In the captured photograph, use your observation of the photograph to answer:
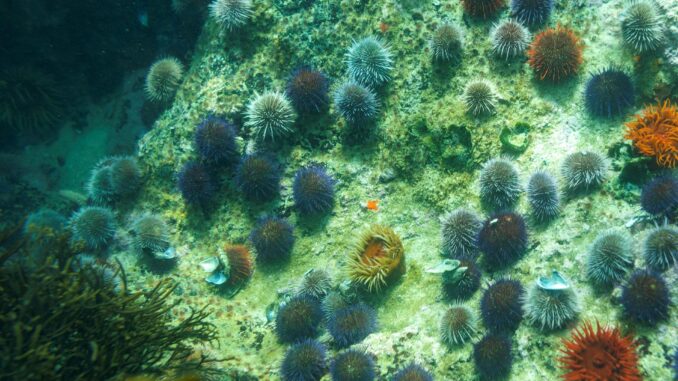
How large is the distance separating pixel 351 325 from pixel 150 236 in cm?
341

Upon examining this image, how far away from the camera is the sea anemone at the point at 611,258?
4344 millimetres

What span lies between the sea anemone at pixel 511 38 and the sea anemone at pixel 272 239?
3.84 metres

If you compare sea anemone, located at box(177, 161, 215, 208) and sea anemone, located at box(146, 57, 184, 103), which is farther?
sea anemone, located at box(146, 57, 184, 103)

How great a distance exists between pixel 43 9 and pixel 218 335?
7.47 meters

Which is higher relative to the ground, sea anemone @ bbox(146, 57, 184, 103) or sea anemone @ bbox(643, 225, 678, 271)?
sea anemone @ bbox(146, 57, 184, 103)

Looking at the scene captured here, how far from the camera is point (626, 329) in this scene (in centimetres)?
416

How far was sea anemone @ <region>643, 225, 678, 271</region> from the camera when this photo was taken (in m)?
4.16

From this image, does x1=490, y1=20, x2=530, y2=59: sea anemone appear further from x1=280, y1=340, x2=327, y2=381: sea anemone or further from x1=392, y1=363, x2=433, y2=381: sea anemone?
x1=280, y1=340, x2=327, y2=381: sea anemone

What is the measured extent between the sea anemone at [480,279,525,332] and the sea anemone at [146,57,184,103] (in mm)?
6131

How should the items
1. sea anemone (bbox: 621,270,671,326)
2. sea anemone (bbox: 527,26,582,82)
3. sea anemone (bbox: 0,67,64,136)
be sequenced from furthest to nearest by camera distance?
1. sea anemone (bbox: 0,67,64,136)
2. sea anemone (bbox: 527,26,582,82)
3. sea anemone (bbox: 621,270,671,326)

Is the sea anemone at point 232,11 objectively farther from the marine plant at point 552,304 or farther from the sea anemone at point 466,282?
the marine plant at point 552,304

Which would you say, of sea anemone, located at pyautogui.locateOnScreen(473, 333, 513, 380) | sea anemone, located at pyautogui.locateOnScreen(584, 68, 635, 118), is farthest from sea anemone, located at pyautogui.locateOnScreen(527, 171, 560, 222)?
sea anemone, located at pyautogui.locateOnScreen(473, 333, 513, 380)

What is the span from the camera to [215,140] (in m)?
6.35

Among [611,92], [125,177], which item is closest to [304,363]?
[125,177]
